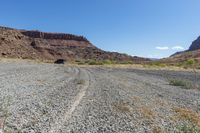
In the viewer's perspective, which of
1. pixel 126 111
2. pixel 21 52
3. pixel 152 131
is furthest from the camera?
pixel 21 52

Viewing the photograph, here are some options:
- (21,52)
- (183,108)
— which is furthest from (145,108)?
(21,52)

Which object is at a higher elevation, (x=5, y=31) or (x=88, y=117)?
(x=5, y=31)

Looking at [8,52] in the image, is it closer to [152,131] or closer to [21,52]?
[21,52]

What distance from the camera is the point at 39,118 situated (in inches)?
445

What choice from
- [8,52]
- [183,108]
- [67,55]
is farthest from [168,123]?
[67,55]

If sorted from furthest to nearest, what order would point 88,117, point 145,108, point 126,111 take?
point 145,108, point 126,111, point 88,117

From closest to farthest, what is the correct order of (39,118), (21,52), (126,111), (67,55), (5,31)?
(39,118), (126,111), (21,52), (5,31), (67,55)

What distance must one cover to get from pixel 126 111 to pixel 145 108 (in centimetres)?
129

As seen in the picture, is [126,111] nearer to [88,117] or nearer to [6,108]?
→ [88,117]

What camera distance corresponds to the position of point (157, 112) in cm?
1370

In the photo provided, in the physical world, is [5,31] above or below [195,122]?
above

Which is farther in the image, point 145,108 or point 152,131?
point 145,108

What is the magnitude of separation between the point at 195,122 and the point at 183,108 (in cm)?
349

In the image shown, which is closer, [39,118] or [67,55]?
[39,118]
